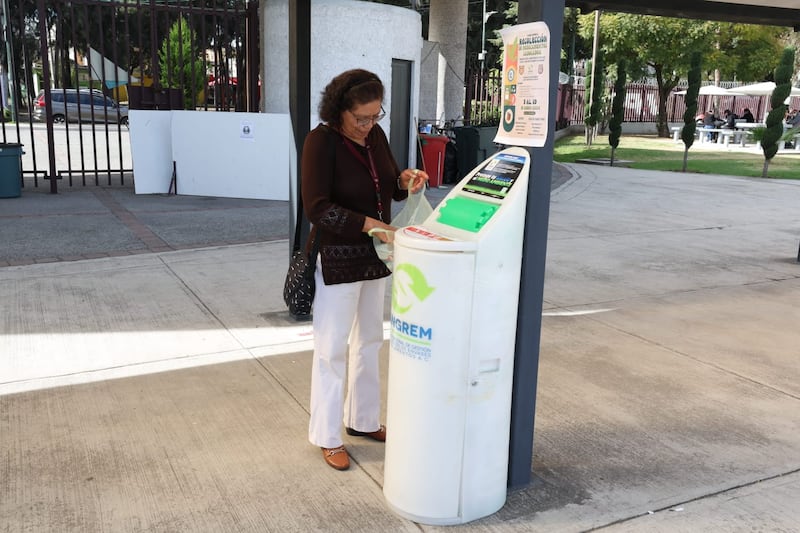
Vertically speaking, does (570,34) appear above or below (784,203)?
above

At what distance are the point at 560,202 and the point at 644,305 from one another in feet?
20.7

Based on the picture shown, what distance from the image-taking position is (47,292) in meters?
6.23

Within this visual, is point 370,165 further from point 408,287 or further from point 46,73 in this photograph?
point 46,73

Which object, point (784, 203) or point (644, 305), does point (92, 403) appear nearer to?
point (644, 305)

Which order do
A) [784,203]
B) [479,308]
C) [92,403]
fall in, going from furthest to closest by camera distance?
[784,203] → [92,403] → [479,308]

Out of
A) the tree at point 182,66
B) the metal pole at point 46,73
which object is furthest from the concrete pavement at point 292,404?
the tree at point 182,66

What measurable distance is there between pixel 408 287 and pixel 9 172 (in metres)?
10.3

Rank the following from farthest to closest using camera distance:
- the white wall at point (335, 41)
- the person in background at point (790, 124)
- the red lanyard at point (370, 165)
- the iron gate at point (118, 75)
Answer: the person in background at point (790, 124)
the iron gate at point (118, 75)
the white wall at point (335, 41)
the red lanyard at point (370, 165)

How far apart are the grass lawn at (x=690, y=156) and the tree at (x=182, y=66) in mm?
11087

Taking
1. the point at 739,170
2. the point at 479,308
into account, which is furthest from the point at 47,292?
the point at 739,170

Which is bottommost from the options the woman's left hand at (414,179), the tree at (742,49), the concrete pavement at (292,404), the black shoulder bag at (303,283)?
the concrete pavement at (292,404)

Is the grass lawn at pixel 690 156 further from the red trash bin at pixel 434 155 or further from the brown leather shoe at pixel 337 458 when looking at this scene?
the brown leather shoe at pixel 337 458

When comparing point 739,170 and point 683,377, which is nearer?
point 683,377

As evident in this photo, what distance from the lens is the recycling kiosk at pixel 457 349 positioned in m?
2.80
